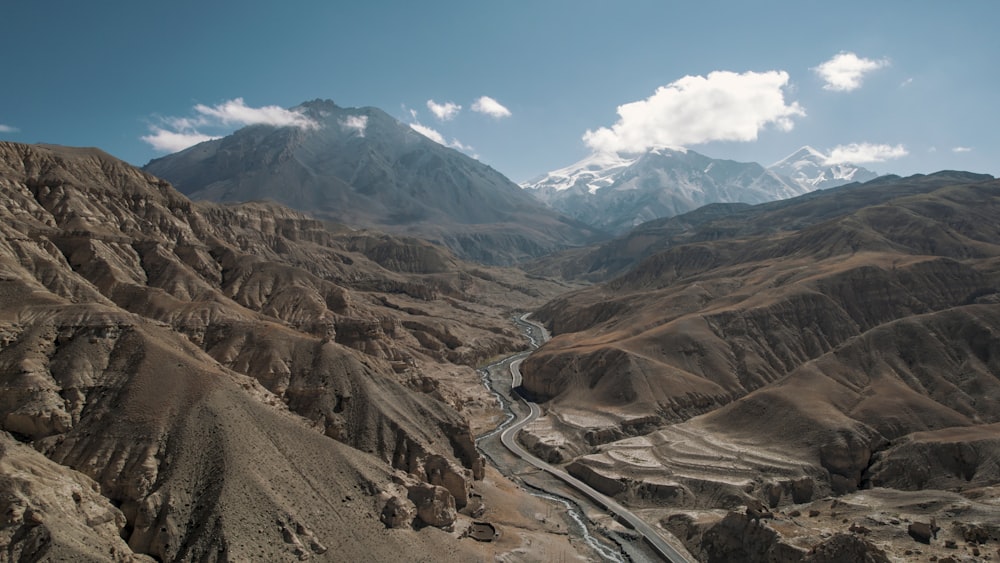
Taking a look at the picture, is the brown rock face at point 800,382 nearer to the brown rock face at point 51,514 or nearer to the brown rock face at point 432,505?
the brown rock face at point 432,505

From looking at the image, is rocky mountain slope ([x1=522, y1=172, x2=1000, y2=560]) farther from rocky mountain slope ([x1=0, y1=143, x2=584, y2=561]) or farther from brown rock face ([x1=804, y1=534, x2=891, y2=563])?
rocky mountain slope ([x1=0, y1=143, x2=584, y2=561])

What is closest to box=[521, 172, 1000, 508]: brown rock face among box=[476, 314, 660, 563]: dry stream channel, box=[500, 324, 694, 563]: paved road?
box=[500, 324, 694, 563]: paved road

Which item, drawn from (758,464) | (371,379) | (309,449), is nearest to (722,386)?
(758,464)

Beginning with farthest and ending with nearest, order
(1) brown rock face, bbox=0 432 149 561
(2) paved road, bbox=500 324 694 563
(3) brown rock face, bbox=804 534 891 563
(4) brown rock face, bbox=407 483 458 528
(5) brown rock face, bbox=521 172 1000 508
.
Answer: (5) brown rock face, bbox=521 172 1000 508
(2) paved road, bbox=500 324 694 563
(4) brown rock face, bbox=407 483 458 528
(3) brown rock face, bbox=804 534 891 563
(1) brown rock face, bbox=0 432 149 561

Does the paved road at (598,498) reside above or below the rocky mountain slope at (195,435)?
below

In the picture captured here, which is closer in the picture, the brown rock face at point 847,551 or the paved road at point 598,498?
the brown rock face at point 847,551

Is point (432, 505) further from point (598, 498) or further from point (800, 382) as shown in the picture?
point (800, 382)

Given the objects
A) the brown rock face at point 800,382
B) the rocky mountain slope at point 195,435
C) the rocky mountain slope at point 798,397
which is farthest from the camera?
the brown rock face at point 800,382

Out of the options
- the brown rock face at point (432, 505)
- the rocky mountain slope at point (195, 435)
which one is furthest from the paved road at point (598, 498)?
the brown rock face at point (432, 505)
